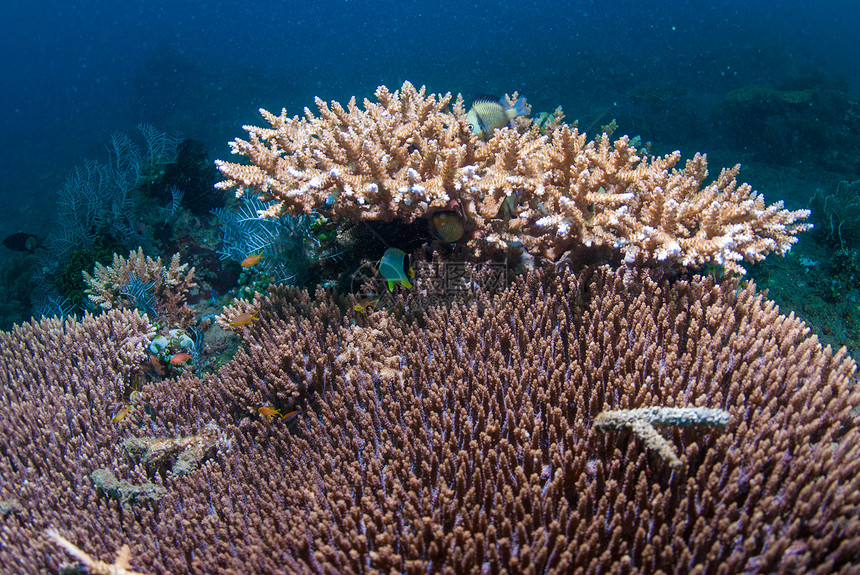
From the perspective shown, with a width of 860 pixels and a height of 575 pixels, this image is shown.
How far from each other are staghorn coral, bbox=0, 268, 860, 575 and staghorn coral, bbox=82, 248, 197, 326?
5.77ft

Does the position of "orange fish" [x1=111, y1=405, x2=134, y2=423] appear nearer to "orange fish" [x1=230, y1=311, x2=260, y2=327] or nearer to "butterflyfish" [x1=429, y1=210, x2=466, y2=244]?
"orange fish" [x1=230, y1=311, x2=260, y2=327]

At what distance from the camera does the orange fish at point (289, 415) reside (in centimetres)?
318

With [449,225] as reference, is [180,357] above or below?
below

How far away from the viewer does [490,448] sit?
8.13 feet

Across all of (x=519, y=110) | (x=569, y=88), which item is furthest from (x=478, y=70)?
(x=519, y=110)

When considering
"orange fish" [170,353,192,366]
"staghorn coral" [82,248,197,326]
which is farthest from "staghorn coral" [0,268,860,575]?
"staghorn coral" [82,248,197,326]

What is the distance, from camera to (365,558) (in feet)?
7.13

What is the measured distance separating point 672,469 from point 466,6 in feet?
306

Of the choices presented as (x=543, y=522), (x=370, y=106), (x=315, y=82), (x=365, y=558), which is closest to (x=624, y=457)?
(x=543, y=522)

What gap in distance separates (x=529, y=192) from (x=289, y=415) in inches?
118

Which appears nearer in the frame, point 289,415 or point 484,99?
point 289,415

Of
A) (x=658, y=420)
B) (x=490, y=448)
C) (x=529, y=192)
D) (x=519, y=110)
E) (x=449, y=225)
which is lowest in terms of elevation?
(x=490, y=448)

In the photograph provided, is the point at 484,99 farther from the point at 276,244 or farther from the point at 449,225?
the point at 276,244

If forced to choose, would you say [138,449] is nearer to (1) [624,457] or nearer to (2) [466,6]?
(1) [624,457]
